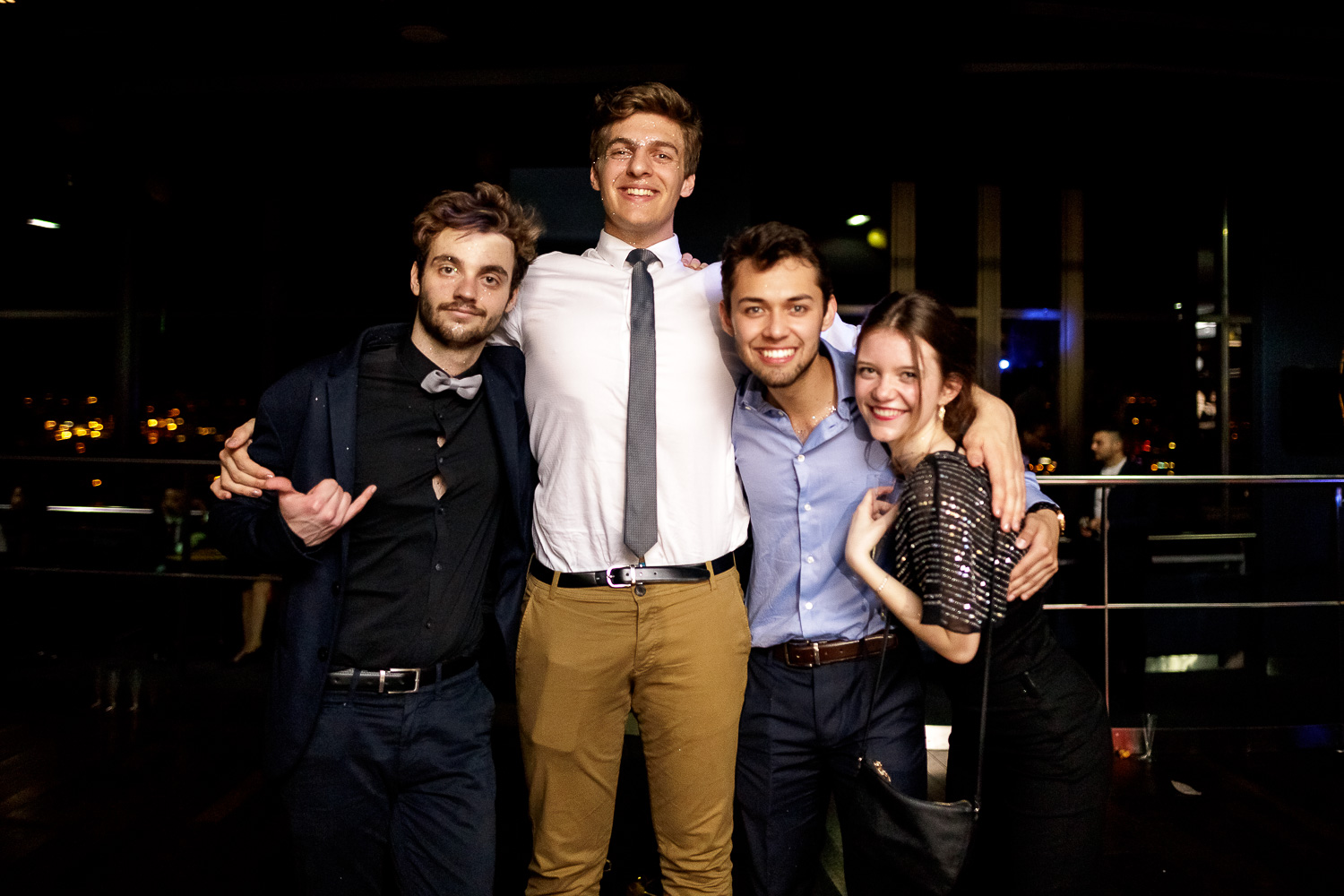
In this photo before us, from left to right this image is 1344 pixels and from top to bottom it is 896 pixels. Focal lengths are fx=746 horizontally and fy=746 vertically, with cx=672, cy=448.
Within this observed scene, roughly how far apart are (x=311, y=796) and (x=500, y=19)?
3.96 m

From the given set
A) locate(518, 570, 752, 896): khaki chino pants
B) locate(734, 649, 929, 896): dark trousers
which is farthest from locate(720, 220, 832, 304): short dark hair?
locate(734, 649, 929, 896): dark trousers

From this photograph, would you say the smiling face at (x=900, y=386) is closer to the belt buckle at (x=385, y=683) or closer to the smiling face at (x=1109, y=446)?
the belt buckle at (x=385, y=683)

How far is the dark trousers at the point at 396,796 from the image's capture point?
5.06 feet

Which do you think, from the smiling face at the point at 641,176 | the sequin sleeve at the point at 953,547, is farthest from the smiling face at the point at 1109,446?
the smiling face at the point at 641,176

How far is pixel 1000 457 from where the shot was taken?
1511 mm

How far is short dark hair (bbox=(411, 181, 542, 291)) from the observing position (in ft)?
5.36

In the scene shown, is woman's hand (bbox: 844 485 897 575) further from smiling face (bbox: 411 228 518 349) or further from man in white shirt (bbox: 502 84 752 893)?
smiling face (bbox: 411 228 518 349)

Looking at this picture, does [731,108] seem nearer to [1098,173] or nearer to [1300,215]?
[1098,173]

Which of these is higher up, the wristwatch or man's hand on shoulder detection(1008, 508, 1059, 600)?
the wristwatch

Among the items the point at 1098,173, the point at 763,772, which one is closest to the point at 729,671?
the point at 763,772

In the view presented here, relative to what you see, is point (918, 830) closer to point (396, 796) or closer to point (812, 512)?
point (812, 512)

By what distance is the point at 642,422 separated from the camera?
5.34ft

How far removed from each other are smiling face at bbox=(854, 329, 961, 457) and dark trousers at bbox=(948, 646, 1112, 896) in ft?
1.75

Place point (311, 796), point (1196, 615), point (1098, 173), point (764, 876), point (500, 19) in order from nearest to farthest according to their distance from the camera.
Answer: point (311, 796) → point (764, 876) → point (500, 19) → point (1196, 615) → point (1098, 173)
